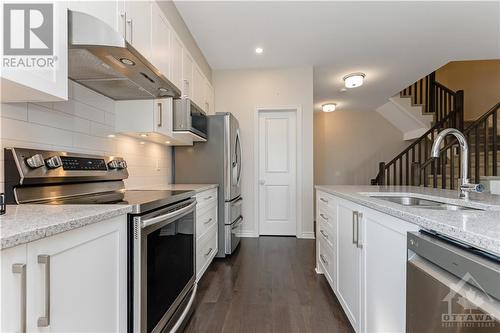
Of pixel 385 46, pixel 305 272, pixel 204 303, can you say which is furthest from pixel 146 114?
pixel 385 46

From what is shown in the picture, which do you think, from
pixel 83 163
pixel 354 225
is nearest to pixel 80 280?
pixel 83 163

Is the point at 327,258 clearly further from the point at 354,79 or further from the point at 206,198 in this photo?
the point at 354,79

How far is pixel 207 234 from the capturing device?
261cm

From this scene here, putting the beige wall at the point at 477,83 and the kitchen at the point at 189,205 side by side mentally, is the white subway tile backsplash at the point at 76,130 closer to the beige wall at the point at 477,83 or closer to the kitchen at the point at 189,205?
the kitchen at the point at 189,205

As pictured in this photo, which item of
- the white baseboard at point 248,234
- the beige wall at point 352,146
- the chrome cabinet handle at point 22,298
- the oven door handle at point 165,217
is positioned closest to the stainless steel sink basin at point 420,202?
the oven door handle at point 165,217

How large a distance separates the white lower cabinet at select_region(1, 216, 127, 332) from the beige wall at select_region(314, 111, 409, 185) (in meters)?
6.10

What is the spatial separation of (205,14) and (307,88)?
1.96 m

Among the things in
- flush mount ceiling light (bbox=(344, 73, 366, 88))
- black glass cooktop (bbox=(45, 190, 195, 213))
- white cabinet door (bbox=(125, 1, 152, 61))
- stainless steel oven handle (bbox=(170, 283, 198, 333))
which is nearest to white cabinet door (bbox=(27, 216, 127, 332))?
black glass cooktop (bbox=(45, 190, 195, 213))

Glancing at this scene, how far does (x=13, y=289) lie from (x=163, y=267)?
0.84m

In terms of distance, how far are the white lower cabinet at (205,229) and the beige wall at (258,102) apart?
1.20 metres

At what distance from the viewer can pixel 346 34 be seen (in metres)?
3.10

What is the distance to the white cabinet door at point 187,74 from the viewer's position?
2703mm

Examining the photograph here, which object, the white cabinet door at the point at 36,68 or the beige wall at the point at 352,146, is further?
the beige wall at the point at 352,146

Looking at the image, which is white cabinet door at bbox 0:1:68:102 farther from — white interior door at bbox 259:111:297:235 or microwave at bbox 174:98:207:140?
white interior door at bbox 259:111:297:235
